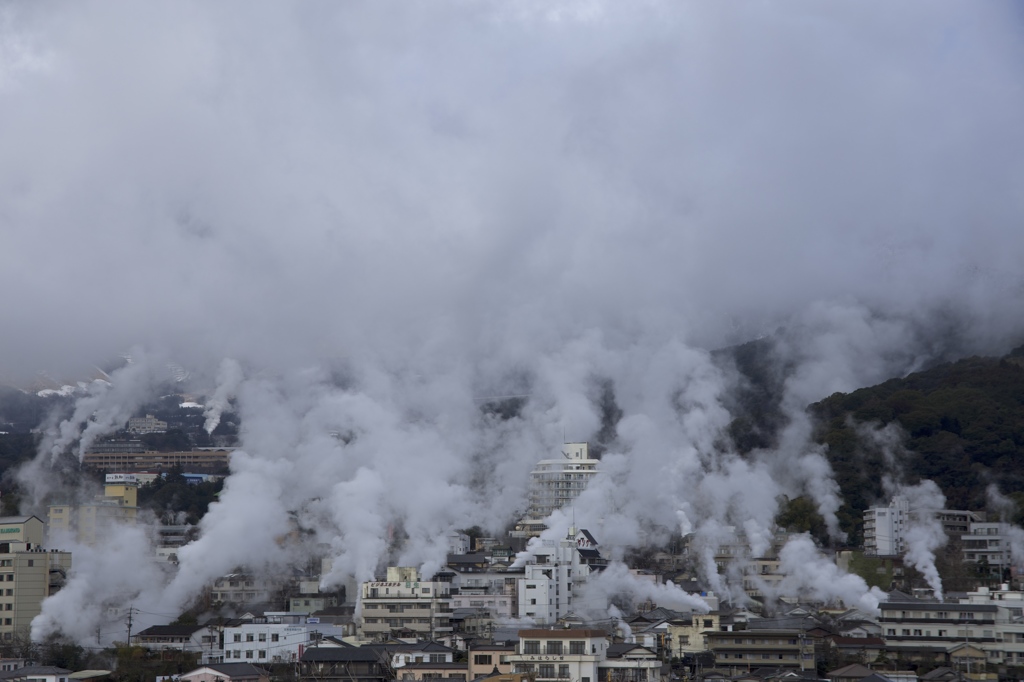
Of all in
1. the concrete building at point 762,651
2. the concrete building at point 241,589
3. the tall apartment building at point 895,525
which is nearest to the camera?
the concrete building at point 762,651

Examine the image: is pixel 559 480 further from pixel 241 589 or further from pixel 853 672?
pixel 853 672

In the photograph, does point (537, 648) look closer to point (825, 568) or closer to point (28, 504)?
point (825, 568)

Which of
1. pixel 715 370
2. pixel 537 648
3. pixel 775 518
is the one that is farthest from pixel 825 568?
pixel 715 370

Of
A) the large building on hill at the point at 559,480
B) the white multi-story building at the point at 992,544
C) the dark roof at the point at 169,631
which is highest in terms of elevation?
the large building on hill at the point at 559,480

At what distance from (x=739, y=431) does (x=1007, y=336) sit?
1424 centimetres

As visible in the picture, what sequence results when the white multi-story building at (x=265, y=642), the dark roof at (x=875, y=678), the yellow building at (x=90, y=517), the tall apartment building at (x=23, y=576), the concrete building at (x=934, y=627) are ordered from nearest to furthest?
the dark roof at (x=875, y=678) < the concrete building at (x=934, y=627) < the white multi-story building at (x=265, y=642) < the tall apartment building at (x=23, y=576) < the yellow building at (x=90, y=517)

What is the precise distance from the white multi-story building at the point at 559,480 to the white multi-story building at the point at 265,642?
18215 mm

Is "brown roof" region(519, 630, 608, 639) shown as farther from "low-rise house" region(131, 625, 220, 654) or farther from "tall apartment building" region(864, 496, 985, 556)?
"tall apartment building" region(864, 496, 985, 556)

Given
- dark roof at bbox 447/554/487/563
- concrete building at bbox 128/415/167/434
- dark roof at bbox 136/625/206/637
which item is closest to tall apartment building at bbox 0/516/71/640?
dark roof at bbox 136/625/206/637

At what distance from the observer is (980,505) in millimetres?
45250

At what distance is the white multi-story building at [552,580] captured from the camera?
125 feet

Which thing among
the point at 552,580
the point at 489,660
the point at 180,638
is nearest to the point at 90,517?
the point at 180,638

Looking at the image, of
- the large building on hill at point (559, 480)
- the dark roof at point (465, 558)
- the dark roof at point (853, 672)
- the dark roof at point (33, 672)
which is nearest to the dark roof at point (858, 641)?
the dark roof at point (853, 672)

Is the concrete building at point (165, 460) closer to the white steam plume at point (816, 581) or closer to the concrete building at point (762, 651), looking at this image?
the white steam plume at point (816, 581)
